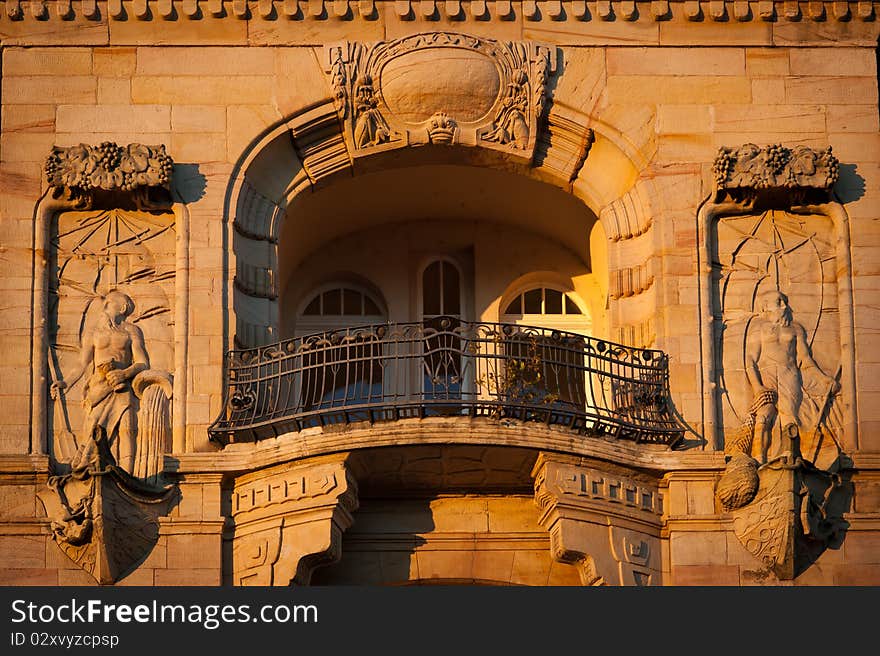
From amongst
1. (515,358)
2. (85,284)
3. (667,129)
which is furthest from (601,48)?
(85,284)

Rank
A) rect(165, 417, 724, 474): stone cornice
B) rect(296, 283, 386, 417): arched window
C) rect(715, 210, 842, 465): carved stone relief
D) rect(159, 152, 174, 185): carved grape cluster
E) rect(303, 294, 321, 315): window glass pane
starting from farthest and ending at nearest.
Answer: rect(303, 294, 321, 315): window glass pane < rect(159, 152, 174, 185): carved grape cluster < rect(715, 210, 842, 465): carved stone relief < rect(296, 283, 386, 417): arched window < rect(165, 417, 724, 474): stone cornice

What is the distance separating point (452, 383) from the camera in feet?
91.2

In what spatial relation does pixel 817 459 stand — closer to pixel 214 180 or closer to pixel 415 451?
pixel 415 451

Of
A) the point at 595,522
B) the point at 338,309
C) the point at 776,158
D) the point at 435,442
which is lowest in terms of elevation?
the point at 595,522

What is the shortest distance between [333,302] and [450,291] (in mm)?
1118

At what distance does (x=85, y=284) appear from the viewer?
28.0m

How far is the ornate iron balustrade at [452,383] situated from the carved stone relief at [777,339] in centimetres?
69

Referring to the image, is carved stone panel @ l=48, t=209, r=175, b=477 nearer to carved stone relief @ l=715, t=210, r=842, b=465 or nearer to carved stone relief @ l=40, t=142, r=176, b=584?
carved stone relief @ l=40, t=142, r=176, b=584

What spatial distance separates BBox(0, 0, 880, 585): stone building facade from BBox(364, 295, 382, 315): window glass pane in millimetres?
759

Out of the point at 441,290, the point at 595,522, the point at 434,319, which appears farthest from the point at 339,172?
the point at 595,522

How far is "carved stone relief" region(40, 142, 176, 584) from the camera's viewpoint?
2681 centimetres

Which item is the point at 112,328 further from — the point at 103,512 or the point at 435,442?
the point at 435,442

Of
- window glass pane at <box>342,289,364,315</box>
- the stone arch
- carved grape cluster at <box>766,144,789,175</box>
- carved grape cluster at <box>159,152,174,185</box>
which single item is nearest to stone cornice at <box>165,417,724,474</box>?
the stone arch

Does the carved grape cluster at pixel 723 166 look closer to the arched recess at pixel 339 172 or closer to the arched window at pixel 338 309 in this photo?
the arched recess at pixel 339 172
